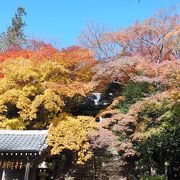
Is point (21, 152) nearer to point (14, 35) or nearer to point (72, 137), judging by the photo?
point (72, 137)

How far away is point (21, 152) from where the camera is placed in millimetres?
12867

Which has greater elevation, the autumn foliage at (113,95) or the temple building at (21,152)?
the autumn foliage at (113,95)

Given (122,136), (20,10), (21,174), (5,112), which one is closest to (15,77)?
(5,112)

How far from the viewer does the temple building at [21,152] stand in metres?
12.9

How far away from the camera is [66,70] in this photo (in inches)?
663

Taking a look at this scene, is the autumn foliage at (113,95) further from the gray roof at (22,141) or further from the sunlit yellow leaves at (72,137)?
the gray roof at (22,141)

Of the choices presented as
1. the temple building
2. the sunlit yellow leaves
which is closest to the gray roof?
the temple building

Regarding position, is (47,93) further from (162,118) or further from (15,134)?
(162,118)

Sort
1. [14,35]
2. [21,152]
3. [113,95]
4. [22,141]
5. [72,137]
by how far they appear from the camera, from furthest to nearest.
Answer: [14,35], [113,95], [72,137], [22,141], [21,152]

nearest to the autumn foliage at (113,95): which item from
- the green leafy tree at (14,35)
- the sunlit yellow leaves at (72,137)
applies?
the sunlit yellow leaves at (72,137)

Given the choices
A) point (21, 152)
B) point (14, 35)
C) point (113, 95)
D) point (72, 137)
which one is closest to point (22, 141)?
point (21, 152)

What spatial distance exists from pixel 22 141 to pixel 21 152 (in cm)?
116

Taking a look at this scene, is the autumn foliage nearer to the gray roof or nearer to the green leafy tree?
the gray roof

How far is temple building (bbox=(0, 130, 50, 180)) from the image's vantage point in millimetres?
12898
